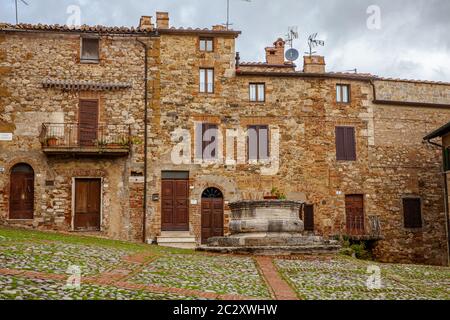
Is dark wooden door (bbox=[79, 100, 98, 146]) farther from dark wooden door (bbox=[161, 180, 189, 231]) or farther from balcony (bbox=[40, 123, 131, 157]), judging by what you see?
dark wooden door (bbox=[161, 180, 189, 231])

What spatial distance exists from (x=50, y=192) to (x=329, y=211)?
41.2 ft

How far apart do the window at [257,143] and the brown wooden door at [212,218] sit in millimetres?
2692

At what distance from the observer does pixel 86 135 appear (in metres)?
24.9

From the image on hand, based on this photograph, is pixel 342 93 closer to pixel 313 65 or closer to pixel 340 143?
pixel 313 65

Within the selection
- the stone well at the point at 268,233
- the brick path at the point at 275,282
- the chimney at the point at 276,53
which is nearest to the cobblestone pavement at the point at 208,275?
the brick path at the point at 275,282

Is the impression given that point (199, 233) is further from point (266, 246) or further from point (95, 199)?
point (266, 246)

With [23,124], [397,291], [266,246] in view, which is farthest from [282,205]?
[23,124]

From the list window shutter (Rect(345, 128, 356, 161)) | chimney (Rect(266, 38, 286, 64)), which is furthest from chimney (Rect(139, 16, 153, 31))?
window shutter (Rect(345, 128, 356, 161))

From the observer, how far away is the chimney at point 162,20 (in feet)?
85.5

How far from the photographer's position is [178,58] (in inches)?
1022

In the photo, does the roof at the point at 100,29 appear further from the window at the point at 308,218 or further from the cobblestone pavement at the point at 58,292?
the cobblestone pavement at the point at 58,292

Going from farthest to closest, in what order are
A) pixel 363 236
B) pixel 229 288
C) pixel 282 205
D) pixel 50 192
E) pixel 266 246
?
pixel 363 236 → pixel 50 192 → pixel 282 205 → pixel 266 246 → pixel 229 288

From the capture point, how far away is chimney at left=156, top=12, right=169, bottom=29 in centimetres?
2605

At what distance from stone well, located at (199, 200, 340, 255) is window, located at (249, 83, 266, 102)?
978 cm
